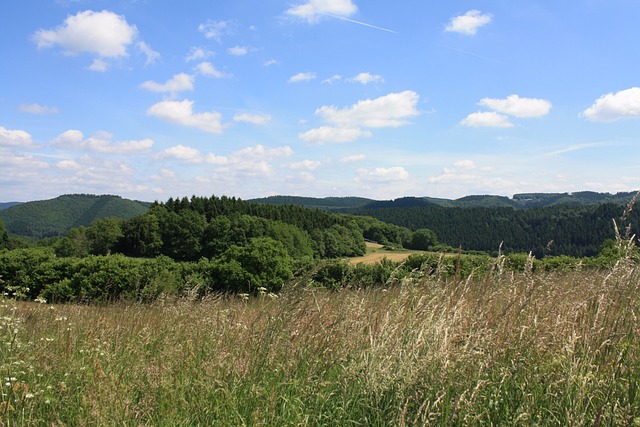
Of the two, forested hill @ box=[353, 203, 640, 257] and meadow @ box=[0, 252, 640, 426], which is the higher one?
meadow @ box=[0, 252, 640, 426]

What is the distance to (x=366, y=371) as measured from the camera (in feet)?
9.64

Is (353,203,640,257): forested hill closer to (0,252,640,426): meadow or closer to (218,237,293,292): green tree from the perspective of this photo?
(218,237,293,292): green tree

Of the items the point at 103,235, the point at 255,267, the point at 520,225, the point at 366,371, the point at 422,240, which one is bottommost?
the point at 422,240

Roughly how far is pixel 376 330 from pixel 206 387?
1.51 meters

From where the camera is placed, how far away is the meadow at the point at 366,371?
2.53m

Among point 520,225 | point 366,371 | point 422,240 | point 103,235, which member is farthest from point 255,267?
point 520,225

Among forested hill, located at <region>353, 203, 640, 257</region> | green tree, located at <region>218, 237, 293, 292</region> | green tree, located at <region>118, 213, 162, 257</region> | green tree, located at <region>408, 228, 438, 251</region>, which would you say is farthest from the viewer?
green tree, located at <region>408, 228, 438, 251</region>

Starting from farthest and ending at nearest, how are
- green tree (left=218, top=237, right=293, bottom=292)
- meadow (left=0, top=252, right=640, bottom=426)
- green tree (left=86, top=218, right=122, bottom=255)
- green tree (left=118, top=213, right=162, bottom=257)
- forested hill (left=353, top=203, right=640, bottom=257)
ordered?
green tree (left=86, top=218, right=122, bottom=255)
forested hill (left=353, top=203, right=640, bottom=257)
green tree (left=118, top=213, right=162, bottom=257)
green tree (left=218, top=237, right=293, bottom=292)
meadow (left=0, top=252, right=640, bottom=426)

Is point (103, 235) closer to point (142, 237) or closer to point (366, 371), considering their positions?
point (142, 237)

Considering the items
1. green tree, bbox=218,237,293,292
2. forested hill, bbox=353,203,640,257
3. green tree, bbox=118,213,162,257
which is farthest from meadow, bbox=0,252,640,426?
green tree, bbox=118,213,162,257

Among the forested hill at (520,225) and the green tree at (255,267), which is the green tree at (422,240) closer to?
the forested hill at (520,225)

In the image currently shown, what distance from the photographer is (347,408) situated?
9.37 ft

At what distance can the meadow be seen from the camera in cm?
253

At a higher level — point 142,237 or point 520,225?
point 142,237
